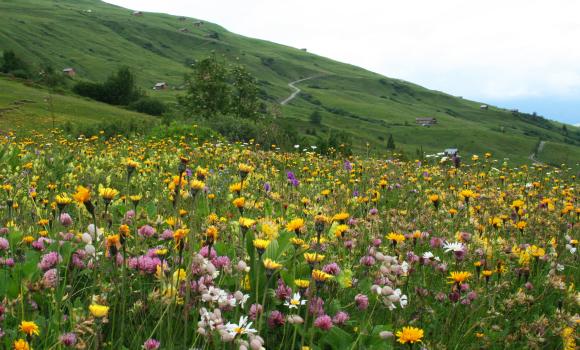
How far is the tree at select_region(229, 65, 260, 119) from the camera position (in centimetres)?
6994

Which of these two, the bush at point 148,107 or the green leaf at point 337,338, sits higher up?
the green leaf at point 337,338

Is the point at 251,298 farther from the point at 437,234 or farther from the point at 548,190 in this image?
the point at 548,190

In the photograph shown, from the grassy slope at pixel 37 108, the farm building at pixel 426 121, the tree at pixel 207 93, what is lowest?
the grassy slope at pixel 37 108

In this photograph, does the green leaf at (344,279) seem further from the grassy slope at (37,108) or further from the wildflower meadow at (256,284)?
the grassy slope at (37,108)

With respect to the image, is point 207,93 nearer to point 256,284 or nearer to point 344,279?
point 344,279

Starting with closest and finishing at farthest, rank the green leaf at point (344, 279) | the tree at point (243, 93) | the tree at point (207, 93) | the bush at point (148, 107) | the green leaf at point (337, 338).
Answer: the green leaf at point (337, 338) → the green leaf at point (344, 279) → the tree at point (207, 93) → the tree at point (243, 93) → the bush at point (148, 107)

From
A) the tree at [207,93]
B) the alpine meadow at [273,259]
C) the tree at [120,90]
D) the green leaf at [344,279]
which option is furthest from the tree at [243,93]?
the green leaf at [344,279]

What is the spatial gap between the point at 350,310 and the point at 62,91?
96284 mm

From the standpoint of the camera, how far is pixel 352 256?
4.28m

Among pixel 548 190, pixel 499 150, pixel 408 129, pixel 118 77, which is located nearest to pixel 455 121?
pixel 408 129

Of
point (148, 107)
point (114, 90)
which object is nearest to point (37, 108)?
point (148, 107)

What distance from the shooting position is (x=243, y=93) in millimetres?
72562

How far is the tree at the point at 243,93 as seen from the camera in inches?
2753

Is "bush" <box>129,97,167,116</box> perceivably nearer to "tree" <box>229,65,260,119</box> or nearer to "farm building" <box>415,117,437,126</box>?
"tree" <box>229,65,260,119</box>
